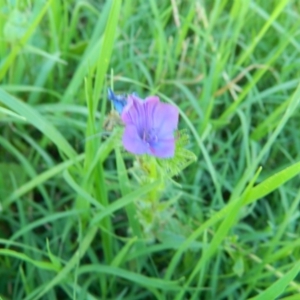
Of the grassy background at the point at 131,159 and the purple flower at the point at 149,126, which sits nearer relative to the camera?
the purple flower at the point at 149,126

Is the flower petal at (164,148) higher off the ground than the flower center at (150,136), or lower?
lower

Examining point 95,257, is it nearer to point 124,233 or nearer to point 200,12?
point 124,233

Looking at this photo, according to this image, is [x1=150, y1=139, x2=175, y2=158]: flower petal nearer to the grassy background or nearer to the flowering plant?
the flowering plant

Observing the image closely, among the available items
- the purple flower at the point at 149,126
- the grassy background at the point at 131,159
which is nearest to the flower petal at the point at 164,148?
the purple flower at the point at 149,126

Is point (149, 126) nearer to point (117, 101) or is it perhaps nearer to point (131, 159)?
point (117, 101)

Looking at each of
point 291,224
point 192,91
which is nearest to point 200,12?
point 192,91

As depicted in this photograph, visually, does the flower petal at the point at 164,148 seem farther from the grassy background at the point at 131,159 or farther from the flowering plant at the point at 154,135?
the grassy background at the point at 131,159
